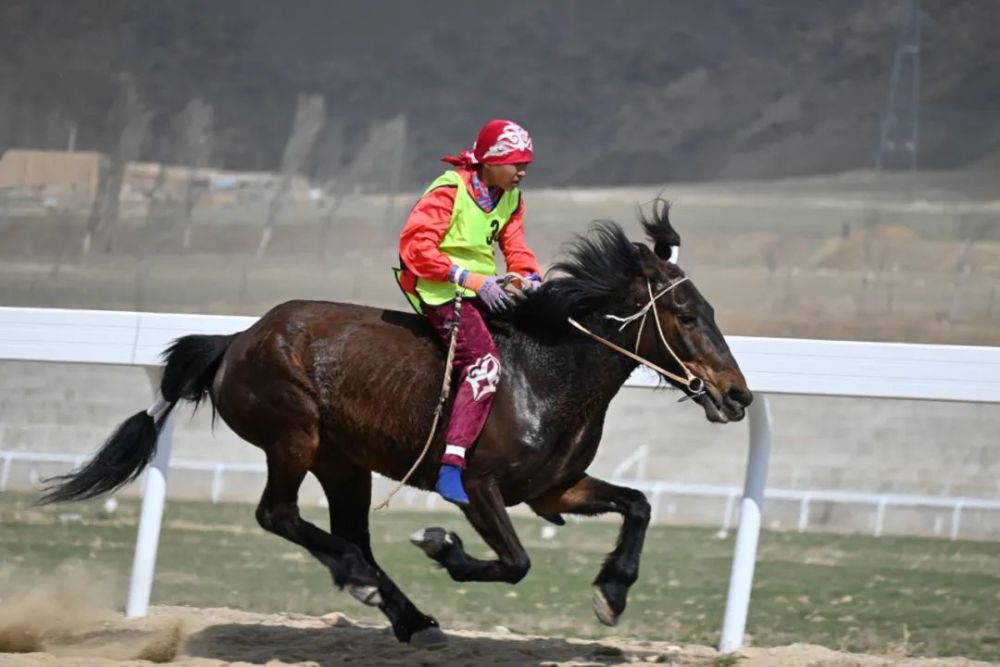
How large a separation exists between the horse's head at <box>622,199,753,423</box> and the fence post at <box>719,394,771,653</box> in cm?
89

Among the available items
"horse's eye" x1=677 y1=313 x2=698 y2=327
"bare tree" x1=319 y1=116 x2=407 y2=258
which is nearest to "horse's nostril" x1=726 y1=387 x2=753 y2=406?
"horse's eye" x1=677 y1=313 x2=698 y2=327

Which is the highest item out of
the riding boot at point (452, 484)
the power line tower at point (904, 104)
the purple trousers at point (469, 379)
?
the power line tower at point (904, 104)

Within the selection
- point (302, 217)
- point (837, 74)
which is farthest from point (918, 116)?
point (302, 217)

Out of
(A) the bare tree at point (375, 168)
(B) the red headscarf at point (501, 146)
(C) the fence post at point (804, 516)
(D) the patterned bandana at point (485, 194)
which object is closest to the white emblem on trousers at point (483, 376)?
(D) the patterned bandana at point (485, 194)

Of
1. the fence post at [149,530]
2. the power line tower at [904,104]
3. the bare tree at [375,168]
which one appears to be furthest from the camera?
the power line tower at [904,104]

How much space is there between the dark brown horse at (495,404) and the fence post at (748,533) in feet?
2.11

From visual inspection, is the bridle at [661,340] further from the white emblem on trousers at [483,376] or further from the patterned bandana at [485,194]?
the patterned bandana at [485,194]

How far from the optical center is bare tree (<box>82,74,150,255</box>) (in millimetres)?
29328

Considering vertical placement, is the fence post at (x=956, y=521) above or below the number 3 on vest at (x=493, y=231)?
below

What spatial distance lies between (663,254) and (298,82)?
2500 centimetres

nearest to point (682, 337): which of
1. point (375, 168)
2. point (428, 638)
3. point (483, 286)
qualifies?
point (483, 286)

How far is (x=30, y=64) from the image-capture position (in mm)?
32250

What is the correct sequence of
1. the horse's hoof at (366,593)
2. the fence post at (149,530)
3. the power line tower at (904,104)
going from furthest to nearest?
the power line tower at (904,104) < the fence post at (149,530) < the horse's hoof at (366,593)

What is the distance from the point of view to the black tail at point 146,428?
6582mm
